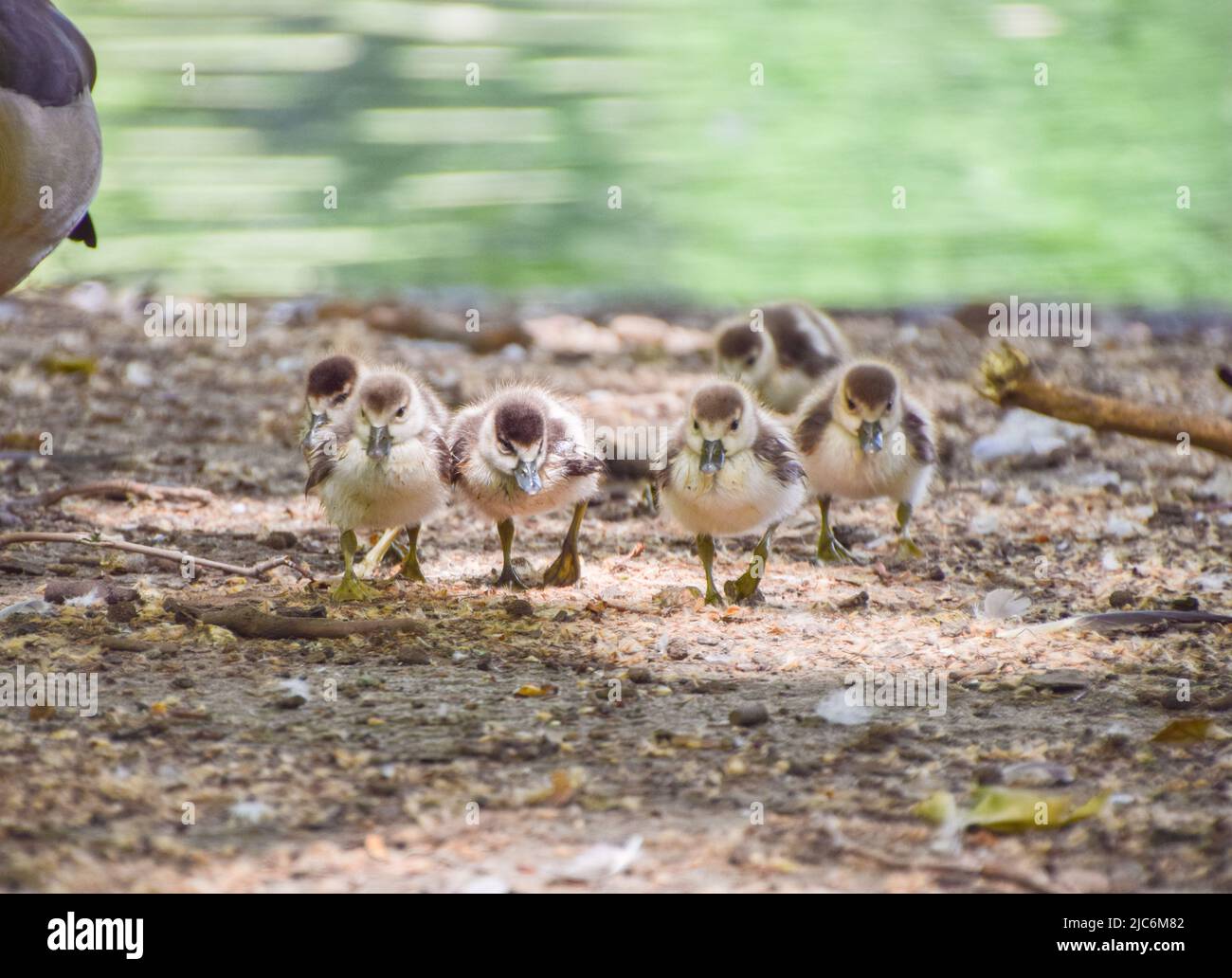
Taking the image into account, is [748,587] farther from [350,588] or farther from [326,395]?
[326,395]

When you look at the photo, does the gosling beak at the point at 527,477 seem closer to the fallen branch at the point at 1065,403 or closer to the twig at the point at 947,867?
the fallen branch at the point at 1065,403

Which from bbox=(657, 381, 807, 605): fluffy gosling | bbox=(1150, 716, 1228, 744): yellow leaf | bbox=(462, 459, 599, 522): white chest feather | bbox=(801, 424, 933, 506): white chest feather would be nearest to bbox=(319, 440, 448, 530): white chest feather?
bbox=(462, 459, 599, 522): white chest feather

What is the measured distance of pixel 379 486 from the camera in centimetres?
426

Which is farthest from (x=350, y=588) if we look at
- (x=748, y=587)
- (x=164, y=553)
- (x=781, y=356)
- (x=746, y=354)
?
(x=781, y=356)

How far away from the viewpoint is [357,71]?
9.27 meters

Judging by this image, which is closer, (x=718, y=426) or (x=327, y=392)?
(x=718, y=426)

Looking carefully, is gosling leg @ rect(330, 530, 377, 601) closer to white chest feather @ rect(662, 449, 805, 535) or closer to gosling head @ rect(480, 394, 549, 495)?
gosling head @ rect(480, 394, 549, 495)

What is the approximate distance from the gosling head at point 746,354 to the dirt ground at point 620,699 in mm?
447

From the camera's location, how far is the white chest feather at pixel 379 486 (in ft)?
14.0

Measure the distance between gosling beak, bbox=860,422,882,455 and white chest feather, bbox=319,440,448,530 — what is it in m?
1.40

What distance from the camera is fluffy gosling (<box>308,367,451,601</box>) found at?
4.26m

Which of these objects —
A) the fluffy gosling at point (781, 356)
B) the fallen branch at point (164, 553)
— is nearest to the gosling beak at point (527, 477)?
the fallen branch at point (164, 553)

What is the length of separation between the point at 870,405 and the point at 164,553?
2279mm

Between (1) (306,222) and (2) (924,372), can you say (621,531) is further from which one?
(1) (306,222)
